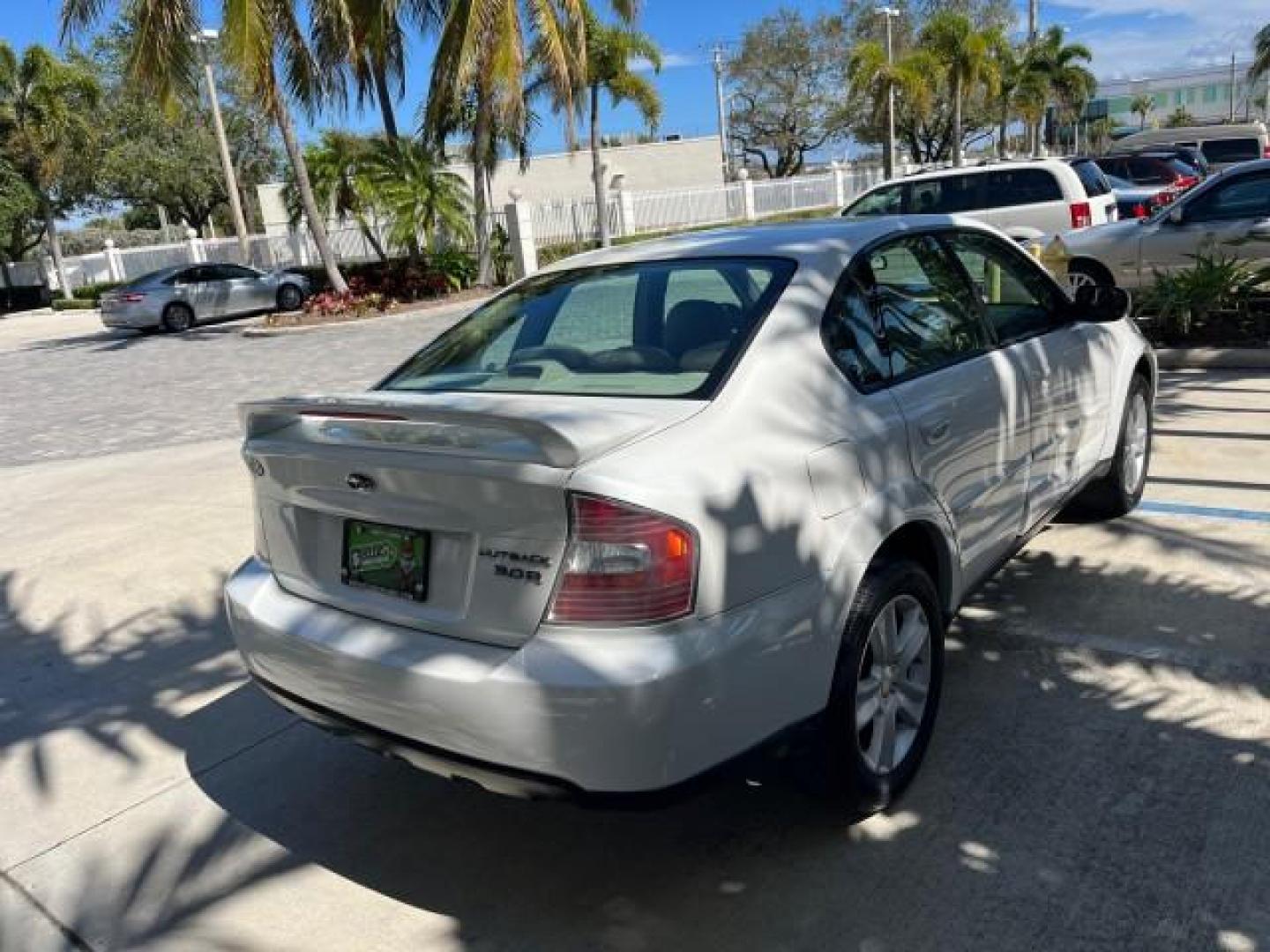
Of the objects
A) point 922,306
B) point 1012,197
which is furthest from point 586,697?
point 1012,197

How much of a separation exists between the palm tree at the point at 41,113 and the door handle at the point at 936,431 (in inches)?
1409

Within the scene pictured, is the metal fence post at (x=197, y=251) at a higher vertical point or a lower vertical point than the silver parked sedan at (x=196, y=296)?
higher

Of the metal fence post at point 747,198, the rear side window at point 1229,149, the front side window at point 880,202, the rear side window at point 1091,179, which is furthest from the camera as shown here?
the metal fence post at point 747,198

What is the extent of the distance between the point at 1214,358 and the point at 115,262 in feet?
121

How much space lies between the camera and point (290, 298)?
24.3m

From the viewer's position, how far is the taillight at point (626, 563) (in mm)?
2326

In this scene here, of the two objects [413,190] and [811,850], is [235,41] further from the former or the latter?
→ [811,850]

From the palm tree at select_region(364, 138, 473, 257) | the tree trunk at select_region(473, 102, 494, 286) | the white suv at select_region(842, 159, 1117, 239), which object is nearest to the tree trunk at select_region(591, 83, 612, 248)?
the tree trunk at select_region(473, 102, 494, 286)

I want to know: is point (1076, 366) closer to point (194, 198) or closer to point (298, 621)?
point (298, 621)

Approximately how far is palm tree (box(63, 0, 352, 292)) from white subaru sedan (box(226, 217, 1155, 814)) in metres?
15.8

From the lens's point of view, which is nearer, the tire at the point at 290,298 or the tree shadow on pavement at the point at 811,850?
the tree shadow on pavement at the point at 811,850

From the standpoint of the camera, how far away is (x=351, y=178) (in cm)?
2252

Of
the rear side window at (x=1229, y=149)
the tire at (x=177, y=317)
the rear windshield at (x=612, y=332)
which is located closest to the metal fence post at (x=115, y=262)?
the tire at (x=177, y=317)

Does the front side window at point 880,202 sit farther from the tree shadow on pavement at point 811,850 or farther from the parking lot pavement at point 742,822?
the tree shadow on pavement at point 811,850
